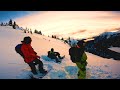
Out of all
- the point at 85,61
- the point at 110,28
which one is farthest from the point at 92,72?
the point at 110,28

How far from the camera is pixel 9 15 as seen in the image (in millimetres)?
5371

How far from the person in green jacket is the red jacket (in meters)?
0.55

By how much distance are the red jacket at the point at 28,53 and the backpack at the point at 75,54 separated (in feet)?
1.72

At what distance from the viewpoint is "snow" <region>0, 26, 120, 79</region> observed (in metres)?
5.33

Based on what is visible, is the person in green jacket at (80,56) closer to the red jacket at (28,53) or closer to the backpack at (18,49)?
the red jacket at (28,53)

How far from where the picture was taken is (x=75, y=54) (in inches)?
215

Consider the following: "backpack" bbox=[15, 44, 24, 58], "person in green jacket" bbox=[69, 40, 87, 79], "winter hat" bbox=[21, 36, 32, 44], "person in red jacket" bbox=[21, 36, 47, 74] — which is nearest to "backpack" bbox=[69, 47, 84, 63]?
"person in green jacket" bbox=[69, 40, 87, 79]

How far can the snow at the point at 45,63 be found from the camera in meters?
5.33

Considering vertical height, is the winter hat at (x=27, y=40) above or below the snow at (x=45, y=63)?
above

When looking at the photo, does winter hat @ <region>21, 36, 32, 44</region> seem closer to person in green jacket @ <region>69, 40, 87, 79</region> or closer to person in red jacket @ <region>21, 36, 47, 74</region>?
A: person in red jacket @ <region>21, 36, 47, 74</region>

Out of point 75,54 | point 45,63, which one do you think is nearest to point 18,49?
point 45,63

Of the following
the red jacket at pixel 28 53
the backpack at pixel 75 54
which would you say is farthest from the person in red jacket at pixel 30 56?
the backpack at pixel 75 54

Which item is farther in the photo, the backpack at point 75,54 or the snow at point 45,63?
the backpack at point 75,54

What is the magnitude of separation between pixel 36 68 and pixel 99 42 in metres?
1.04
